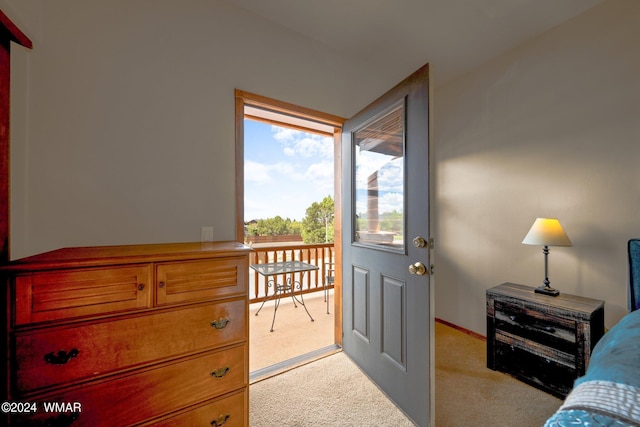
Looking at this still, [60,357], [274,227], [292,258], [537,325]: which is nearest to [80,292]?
[60,357]

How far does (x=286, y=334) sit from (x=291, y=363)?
2.14 feet

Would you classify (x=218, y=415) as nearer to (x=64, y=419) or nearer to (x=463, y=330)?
(x=64, y=419)

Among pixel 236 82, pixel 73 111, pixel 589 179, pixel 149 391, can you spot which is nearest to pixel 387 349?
pixel 149 391

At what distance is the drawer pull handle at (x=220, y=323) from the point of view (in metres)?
1.21

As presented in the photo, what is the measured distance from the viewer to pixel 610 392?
0.68 meters

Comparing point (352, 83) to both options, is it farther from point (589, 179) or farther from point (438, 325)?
point (438, 325)

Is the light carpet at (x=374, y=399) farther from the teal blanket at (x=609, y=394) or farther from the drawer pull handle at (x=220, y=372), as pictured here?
the teal blanket at (x=609, y=394)

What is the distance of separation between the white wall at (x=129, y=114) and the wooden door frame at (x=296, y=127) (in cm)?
5

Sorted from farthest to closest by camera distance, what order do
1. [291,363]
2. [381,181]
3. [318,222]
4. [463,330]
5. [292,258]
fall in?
[318,222] < [292,258] < [463,330] < [291,363] < [381,181]

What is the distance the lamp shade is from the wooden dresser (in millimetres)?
2101

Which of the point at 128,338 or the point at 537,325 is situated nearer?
the point at 128,338

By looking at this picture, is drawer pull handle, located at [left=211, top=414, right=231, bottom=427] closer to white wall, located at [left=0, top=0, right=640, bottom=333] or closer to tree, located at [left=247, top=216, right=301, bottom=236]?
white wall, located at [left=0, top=0, right=640, bottom=333]

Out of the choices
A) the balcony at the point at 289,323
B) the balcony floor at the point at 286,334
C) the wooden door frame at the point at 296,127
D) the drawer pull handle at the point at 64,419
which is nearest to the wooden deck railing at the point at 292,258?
Answer: the balcony at the point at 289,323

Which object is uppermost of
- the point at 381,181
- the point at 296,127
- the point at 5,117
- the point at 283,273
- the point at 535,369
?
the point at 296,127
